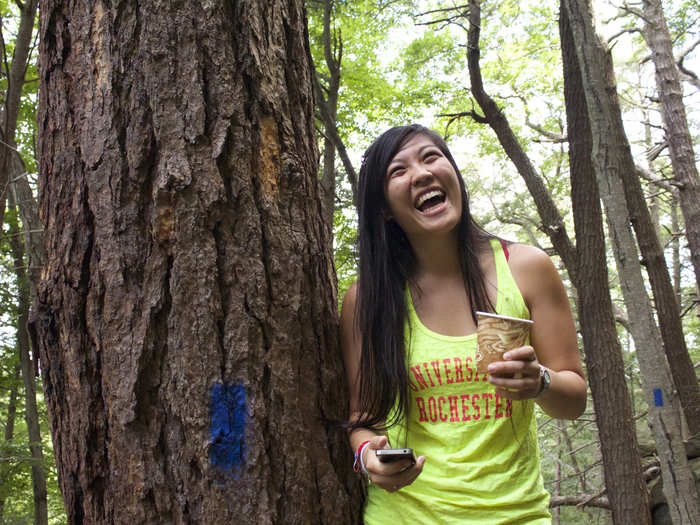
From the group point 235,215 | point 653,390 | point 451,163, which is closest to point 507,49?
point 653,390

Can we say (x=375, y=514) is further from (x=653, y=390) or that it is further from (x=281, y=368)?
(x=653, y=390)

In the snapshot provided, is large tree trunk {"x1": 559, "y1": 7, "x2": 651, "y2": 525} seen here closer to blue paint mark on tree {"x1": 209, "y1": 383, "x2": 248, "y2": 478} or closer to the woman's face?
the woman's face

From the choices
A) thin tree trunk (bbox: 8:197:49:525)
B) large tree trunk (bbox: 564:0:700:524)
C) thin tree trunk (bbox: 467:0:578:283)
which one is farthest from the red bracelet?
thin tree trunk (bbox: 8:197:49:525)

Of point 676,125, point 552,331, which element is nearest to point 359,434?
point 552,331

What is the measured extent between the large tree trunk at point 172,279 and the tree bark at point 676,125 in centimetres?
860

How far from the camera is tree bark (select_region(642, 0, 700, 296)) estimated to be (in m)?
8.31

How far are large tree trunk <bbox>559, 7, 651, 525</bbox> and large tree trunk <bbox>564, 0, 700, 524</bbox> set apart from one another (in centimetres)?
71

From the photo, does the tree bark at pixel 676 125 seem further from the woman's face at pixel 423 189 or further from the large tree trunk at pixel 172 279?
the large tree trunk at pixel 172 279

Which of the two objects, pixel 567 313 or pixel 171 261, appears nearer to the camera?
pixel 171 261

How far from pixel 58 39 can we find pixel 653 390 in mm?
5094

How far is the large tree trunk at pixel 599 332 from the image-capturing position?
17.7 ft

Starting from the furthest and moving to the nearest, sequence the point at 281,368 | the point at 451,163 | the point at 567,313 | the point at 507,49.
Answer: the point at 507,49, the point at 451,163, the point at 567,313, the point at 281,368

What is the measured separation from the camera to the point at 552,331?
5.97ft

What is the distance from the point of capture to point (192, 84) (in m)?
1.48
